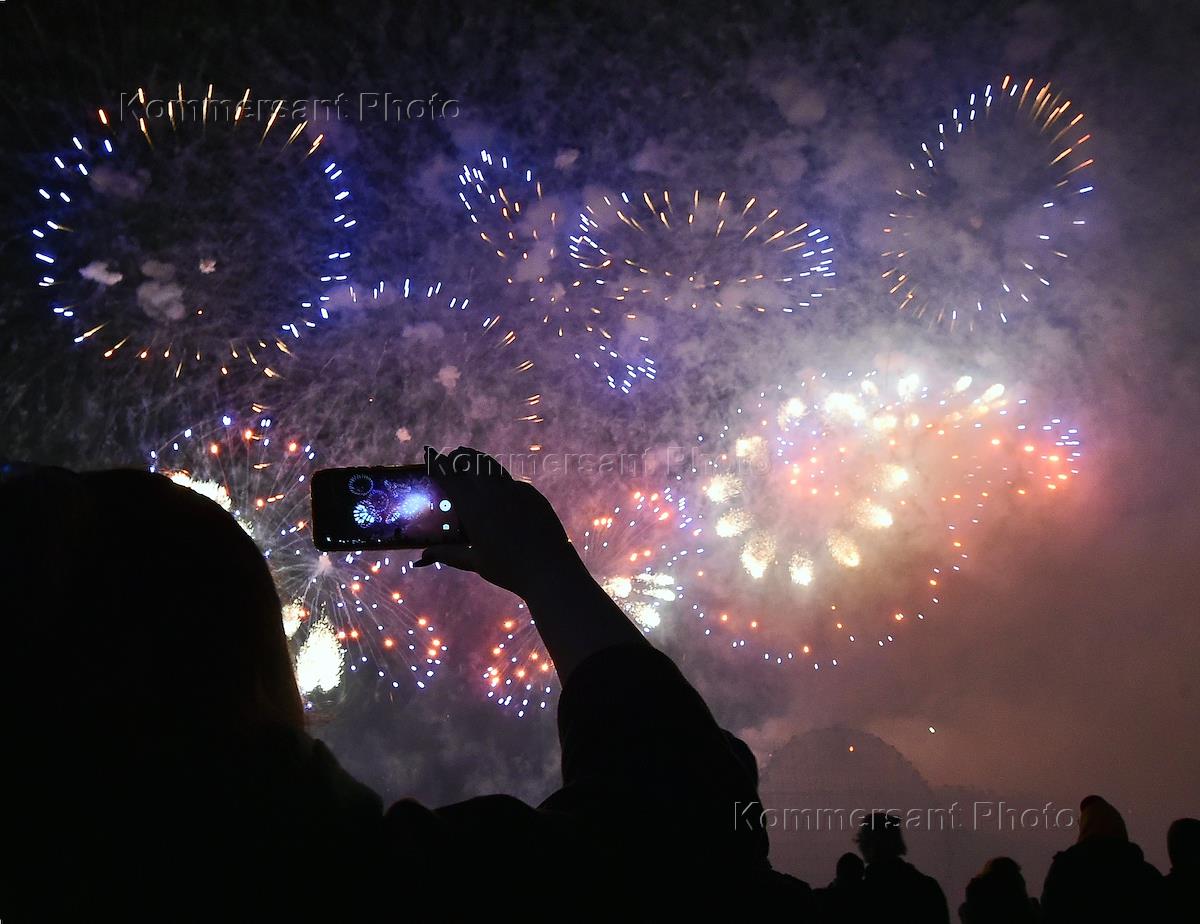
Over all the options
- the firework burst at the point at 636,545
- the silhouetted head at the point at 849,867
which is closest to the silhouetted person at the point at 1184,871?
the silhouetted head at the point at 849,867

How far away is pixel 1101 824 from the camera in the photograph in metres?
3.51

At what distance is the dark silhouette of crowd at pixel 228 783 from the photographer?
2.16ft

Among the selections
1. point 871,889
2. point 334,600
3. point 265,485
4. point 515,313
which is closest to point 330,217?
point 515,313

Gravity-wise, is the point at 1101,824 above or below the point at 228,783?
below

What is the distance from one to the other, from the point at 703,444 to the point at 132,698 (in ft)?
35.8

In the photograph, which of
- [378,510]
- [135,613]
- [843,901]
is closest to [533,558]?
[135,613]

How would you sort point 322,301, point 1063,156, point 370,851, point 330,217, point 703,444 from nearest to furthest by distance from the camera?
point 370,851 → point 330,217 → point 322,301 → point 1063,156 → point 703,444

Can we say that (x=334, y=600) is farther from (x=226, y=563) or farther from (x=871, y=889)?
(x=226, y=563)

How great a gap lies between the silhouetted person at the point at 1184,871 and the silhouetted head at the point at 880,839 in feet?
4.34

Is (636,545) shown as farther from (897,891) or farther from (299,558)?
(897,891)

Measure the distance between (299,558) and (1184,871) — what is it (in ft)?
33.1

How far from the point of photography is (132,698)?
0.70m

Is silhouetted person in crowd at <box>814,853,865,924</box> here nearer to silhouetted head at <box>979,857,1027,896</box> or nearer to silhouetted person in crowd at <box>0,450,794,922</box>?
silhouetted head at <box>979,857,1027,896</box>

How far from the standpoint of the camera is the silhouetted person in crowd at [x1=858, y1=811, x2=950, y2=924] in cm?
396
